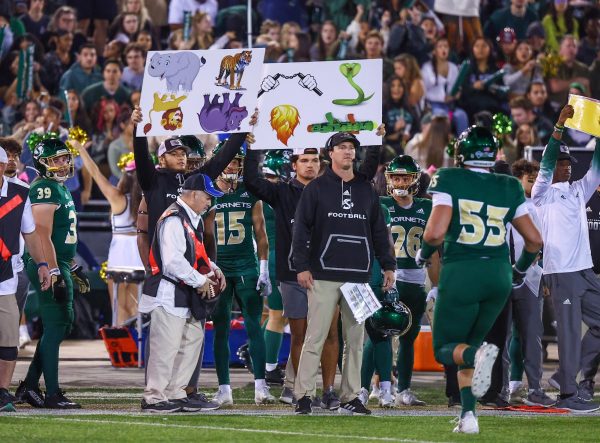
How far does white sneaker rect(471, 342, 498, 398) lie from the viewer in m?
10.3

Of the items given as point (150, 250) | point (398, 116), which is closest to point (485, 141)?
point (150, 250)

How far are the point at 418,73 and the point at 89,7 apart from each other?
194 inches

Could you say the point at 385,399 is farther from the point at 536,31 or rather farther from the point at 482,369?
the point at 536,31

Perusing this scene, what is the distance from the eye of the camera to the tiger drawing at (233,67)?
41.0 ft

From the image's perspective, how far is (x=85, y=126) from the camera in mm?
20016

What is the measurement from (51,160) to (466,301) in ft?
12.4

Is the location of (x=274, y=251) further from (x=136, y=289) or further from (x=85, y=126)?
(x=85, y=126)

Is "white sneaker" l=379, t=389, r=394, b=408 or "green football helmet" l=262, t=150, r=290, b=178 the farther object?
"green football helmet" l=262, t=150, r=290, b=178

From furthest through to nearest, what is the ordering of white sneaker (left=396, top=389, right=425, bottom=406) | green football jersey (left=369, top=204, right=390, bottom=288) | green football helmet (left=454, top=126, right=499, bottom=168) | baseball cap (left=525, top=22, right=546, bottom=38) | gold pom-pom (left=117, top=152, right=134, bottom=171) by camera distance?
1. baseball cap (left=525, top=22, right=546, bottom=38)
2. gold pom-pom (left=117, top=152, right=134, bottom=171)
3. green football jersey (left=369, top=204, right=390, bottom=288)
4. white sneaker (left=396, top=389, right=425, bottom=406)
5. green football helmet (left=454, top=126, right=499, bottom=168)

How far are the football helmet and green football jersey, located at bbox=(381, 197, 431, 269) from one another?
2.65 ft

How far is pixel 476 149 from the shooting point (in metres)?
11.0

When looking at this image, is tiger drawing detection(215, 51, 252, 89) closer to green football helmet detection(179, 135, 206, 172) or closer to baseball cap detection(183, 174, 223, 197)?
green football helmet detection(179, 135, 206, 172)

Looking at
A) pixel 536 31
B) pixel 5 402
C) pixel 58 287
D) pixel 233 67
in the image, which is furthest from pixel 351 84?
pixel 536 31

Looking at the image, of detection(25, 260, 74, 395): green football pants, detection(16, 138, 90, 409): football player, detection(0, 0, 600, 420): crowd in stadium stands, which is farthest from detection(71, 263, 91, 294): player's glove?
detection(0, 0, 600, 420): crowd in stadium stands
